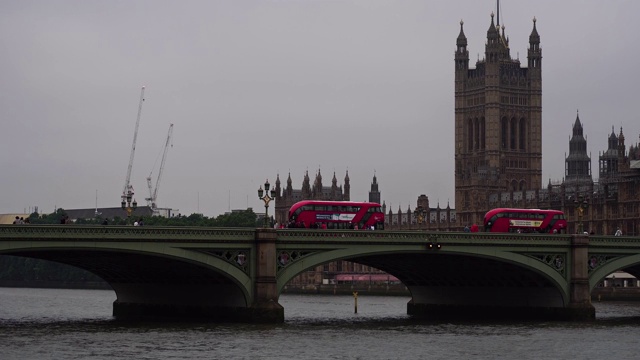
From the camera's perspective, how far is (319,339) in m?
88.0

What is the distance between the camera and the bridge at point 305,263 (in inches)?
3506

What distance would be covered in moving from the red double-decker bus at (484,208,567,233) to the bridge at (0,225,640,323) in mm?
5954

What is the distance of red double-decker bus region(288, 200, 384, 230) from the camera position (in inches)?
4365

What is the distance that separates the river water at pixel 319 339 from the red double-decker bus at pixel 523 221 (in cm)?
1060

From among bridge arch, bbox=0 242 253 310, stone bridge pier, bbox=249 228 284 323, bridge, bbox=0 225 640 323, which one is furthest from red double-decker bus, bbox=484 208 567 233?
stone bridge pier, bbox=249 228 284 323

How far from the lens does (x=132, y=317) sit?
109 m

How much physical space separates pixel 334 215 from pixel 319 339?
24.7 m

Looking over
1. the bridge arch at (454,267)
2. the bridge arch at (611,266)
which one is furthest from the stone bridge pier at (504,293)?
the bridge arch at (611,266)

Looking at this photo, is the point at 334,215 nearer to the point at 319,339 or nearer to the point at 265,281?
the point at 265,281

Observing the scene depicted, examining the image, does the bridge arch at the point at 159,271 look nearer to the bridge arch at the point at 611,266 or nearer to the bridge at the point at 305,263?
the bridge at the point at 305,263

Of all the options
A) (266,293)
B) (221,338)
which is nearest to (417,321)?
(266,293)

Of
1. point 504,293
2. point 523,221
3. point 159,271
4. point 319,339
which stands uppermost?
point 523,221

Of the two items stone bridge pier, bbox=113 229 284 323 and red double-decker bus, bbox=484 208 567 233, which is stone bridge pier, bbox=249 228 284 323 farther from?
red double-decker bus, bbox=484 208 567 233

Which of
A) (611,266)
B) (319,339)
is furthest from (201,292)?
(611,266)
